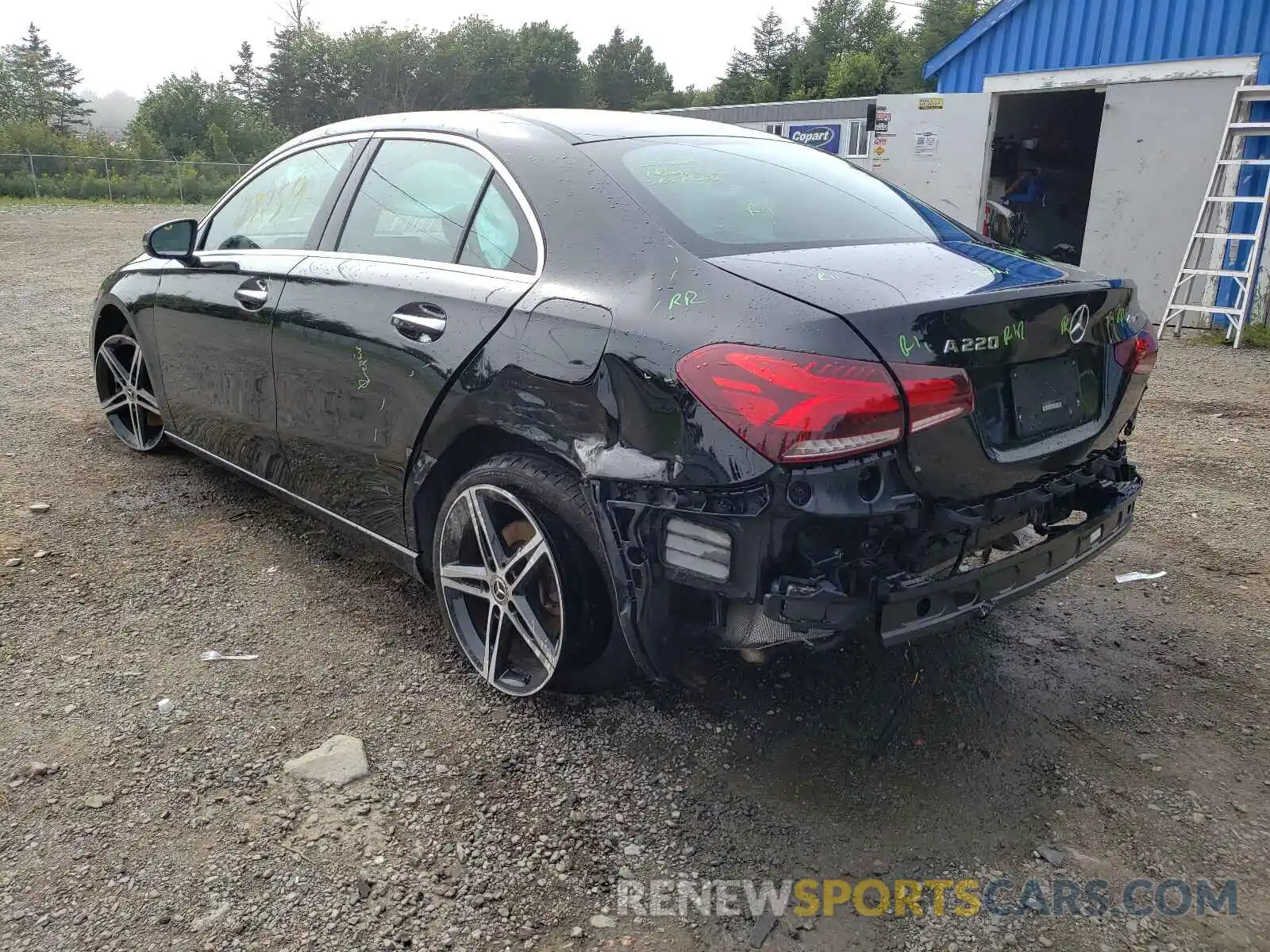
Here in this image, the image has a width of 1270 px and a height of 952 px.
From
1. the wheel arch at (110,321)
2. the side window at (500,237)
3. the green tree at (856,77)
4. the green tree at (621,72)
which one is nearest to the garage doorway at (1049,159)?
the wheel arch at (110,321)

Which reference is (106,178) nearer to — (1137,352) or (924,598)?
(1137,352)

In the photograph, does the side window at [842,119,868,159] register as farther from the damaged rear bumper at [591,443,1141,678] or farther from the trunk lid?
the damaged rear bumper at [591,443,1141,678]

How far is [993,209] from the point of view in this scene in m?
11.9

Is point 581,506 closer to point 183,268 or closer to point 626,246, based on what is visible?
point 626,246

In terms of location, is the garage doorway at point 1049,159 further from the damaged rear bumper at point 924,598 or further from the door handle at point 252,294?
the damaged rear bumper at point 924,598

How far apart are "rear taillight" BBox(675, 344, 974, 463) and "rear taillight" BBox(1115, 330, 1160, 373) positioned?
35.2 inches

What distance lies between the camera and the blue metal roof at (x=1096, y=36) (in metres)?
11.6

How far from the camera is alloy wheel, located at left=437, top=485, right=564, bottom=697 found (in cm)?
270

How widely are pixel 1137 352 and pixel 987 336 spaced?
0.84m

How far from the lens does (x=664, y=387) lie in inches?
87.5

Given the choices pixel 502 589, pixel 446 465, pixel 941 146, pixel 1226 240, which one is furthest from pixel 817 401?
pixel 941 146

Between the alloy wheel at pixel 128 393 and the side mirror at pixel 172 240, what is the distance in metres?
0.66

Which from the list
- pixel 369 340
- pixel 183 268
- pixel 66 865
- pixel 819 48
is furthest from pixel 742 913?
pixel 819 48

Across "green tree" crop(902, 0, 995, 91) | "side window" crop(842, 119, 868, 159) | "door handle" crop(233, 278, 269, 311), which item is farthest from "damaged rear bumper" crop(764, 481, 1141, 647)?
"green tree" crop(902, 0, 995, 91)
